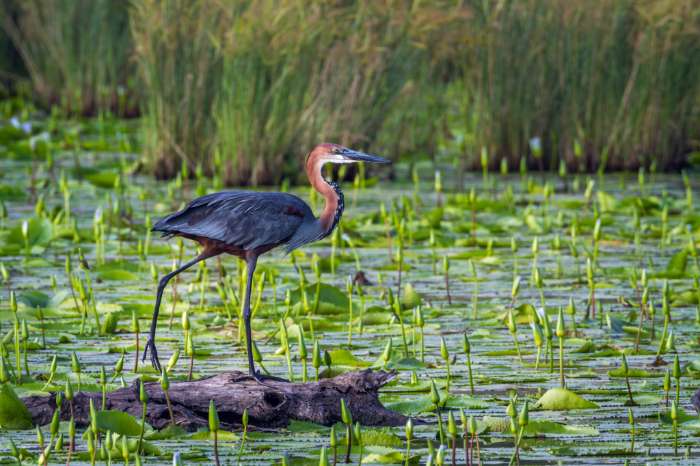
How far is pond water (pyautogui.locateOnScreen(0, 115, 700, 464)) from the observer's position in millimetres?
4375

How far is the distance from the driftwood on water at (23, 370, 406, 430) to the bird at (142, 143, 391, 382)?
0.74m

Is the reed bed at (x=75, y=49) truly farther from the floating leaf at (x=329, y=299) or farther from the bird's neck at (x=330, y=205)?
the bird's neck at (x=330, y=205)

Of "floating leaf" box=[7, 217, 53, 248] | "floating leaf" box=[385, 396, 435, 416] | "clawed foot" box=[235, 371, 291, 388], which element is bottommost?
"floating leaf" box=[385, 396, 435, 416]

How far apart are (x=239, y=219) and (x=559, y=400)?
1.48 m

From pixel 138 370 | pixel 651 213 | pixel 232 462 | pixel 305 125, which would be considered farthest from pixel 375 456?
pixel 305 125

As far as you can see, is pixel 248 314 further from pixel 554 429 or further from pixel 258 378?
pixel 554 429

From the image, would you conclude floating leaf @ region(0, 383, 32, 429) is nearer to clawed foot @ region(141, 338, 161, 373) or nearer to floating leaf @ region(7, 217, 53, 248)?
clawed foot @ region(141, 338, 161, 373)

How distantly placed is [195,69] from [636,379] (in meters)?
7.11

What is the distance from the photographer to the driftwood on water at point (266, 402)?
4.48 meters

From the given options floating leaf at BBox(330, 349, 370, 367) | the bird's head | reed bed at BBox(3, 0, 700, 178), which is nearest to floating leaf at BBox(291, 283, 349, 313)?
the bird's head

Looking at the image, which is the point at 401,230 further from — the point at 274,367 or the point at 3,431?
the point at 3,431

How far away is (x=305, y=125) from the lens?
11469mm

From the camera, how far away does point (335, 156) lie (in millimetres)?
5609

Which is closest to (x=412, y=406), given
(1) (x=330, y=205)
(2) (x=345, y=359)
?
(2) (x=345, y=359)
